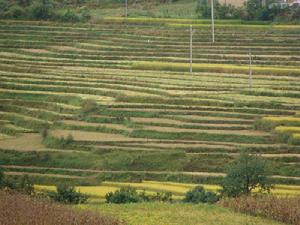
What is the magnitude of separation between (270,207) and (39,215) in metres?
3.54

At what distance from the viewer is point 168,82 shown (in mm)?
30859

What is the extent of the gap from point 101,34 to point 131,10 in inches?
287

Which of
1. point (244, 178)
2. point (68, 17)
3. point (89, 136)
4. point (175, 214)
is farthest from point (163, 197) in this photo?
point (68, 17)

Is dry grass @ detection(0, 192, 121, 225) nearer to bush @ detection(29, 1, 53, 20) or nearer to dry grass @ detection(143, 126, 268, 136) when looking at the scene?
dry grass @ detection(143, 126, 268, 136)

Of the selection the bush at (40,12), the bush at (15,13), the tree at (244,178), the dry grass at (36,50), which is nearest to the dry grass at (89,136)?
the tree at (244,178)

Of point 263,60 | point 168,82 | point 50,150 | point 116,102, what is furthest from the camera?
point 263,60

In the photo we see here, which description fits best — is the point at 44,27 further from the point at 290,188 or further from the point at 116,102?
the point at 290,188

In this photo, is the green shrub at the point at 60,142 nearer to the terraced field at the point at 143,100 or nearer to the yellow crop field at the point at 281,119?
the terraced field at the point at 143,100

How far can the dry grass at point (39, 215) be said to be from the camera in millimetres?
10531

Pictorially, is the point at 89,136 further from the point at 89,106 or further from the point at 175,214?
the point at 175,214

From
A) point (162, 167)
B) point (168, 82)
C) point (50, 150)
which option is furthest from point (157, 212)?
point (168, 82)

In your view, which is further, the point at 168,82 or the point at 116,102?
the point at 168,82

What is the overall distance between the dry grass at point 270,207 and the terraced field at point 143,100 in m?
6.12

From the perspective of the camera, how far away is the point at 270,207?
42.9ft
